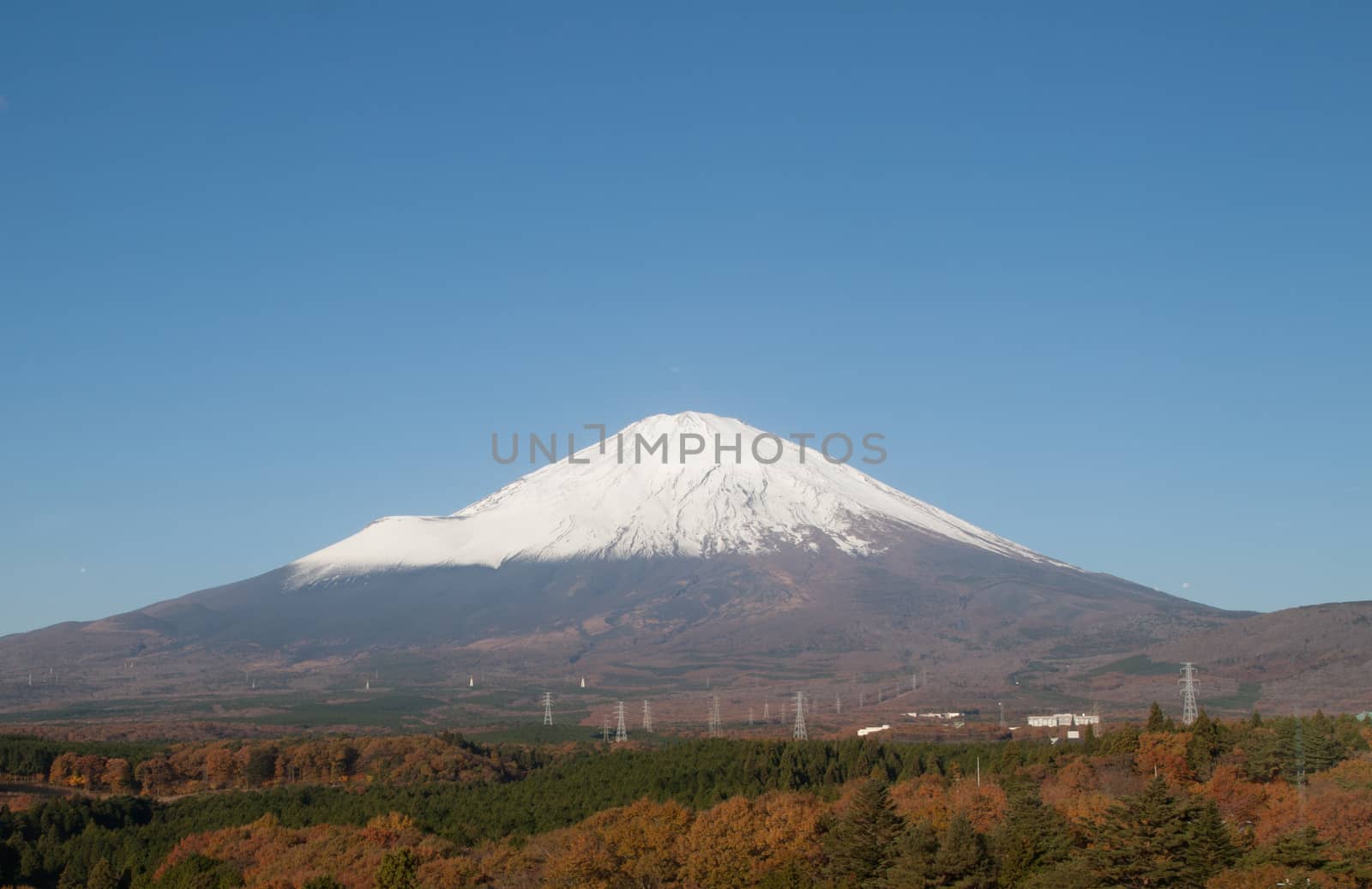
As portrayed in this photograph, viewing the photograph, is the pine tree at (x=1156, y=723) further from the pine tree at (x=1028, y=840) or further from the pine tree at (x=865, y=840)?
the pine tree at (x=865, y=840)

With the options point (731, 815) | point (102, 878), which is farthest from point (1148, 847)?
point (102, 878)

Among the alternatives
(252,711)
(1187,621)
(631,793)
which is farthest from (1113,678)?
(631,793)

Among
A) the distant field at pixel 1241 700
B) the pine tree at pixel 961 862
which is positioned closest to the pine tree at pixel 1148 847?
the pine tree at pixel 961 862

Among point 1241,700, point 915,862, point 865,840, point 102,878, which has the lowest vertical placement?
point 1241,700

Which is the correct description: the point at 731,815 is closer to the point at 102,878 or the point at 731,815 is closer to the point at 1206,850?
the point at 1206,850

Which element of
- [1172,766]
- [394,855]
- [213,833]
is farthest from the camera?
[1172,766]

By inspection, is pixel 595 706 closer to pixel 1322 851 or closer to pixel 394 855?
pixel 394 855
